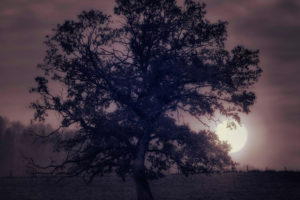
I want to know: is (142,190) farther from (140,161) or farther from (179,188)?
(179,188)

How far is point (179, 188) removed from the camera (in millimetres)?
34812

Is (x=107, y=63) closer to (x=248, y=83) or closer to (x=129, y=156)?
(x=129, y=156)

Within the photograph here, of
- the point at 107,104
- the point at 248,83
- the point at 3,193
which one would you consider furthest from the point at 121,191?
the point at 248,83

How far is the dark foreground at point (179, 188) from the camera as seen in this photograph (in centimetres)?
3050

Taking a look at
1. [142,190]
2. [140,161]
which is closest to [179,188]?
[142,190]

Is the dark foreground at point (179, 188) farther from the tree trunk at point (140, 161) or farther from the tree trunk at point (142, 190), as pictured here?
the tree trunk at point (140, 161)

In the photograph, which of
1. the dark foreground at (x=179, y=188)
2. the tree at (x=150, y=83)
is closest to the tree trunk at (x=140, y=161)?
the tree at (x=150, y=83)

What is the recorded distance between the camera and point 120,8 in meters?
19.1

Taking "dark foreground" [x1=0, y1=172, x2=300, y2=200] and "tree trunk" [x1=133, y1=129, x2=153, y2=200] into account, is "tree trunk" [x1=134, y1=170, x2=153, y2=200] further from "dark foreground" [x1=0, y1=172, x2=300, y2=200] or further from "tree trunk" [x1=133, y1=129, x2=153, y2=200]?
"dark foreground" [x1=0, y1=172, x2=300, y2=200]

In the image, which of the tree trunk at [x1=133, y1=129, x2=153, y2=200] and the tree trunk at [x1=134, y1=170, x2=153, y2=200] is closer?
the tree trunk at [x1=133, y1=129, x2=153, y2=200]

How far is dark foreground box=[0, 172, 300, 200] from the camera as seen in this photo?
100 feet

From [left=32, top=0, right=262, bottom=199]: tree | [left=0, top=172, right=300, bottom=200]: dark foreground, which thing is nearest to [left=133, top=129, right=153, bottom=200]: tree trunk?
[left=32, top=0, right=262, bottom=199]: tree

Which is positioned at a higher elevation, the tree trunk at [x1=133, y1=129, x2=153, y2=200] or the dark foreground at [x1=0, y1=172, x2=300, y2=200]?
the tree trunk at [x1=133, y1=129, x2=153, y2=200]

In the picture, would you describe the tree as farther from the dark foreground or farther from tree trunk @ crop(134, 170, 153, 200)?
the dark foreground
